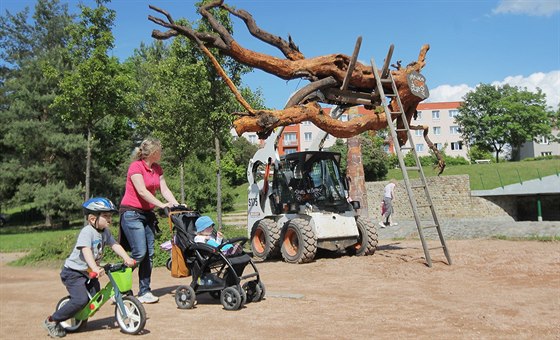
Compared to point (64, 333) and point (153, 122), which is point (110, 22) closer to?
point (153, 122)

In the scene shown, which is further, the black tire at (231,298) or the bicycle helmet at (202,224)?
the bicycle helmet at (202,224)

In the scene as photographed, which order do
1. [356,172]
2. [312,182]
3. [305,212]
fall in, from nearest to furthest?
[305,212] → [312,182] → [356,172]

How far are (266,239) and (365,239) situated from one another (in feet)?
7.51

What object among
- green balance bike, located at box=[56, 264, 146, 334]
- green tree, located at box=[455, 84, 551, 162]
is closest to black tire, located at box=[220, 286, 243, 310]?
green balance bike, located at box=[56, 264, 146, 334]

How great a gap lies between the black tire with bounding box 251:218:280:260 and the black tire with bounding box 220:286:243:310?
5358 mm

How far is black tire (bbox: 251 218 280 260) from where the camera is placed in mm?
11461

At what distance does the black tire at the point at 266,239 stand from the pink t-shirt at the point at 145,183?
5.18m

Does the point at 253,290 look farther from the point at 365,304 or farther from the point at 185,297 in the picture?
the point at 365,304

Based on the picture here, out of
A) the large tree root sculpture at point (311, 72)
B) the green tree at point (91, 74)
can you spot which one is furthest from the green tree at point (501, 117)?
the large tree root sculpture at point (311, 72)

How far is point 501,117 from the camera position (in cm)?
7075

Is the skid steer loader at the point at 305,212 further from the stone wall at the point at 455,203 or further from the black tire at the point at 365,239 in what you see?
the stone wall at the point at 455,203

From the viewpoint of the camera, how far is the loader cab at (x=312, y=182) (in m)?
11.4

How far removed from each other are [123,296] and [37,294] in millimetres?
4093

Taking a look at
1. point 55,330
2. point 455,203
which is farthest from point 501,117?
point 55,330
